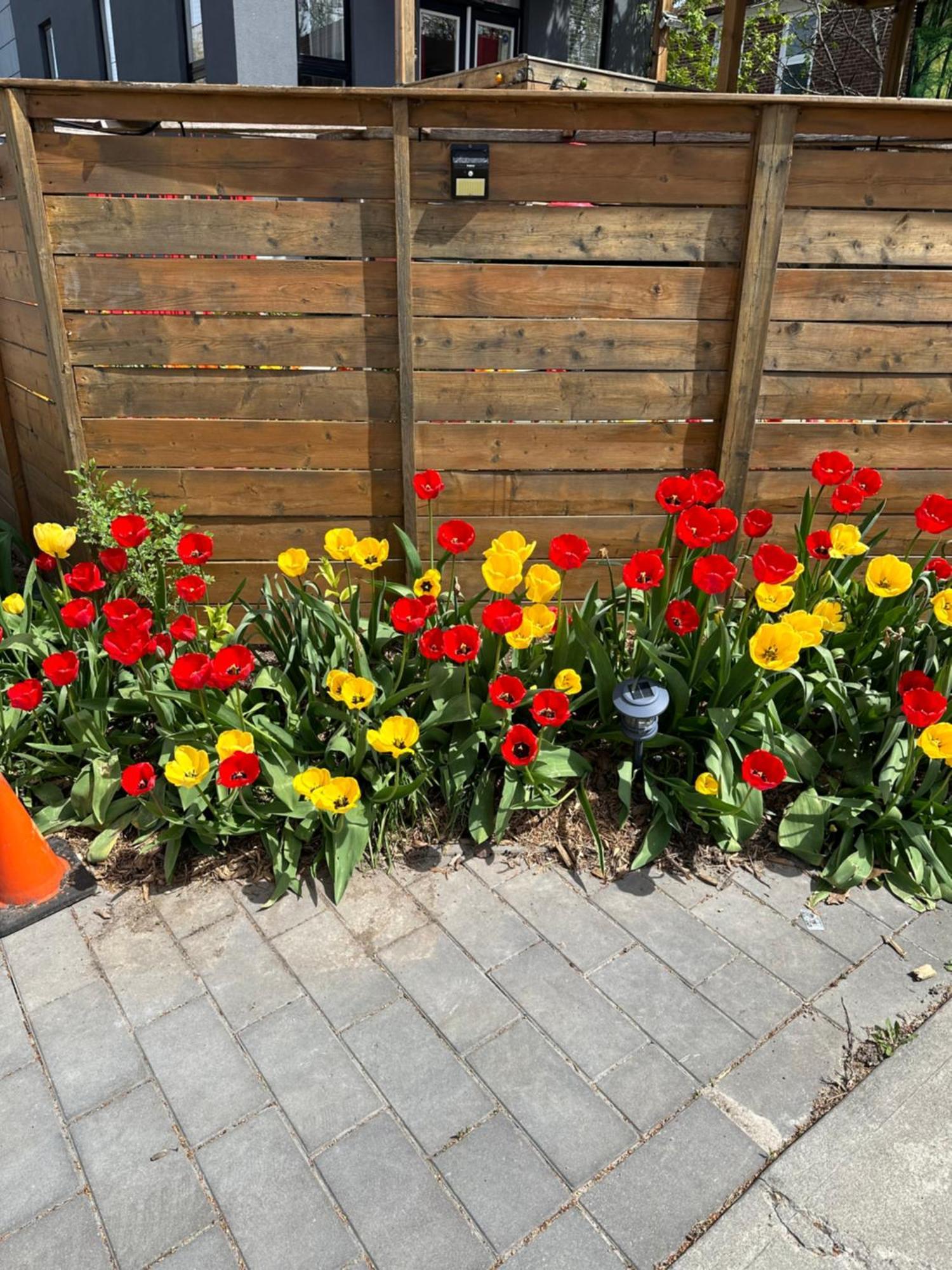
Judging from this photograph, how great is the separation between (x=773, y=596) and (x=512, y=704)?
89cm

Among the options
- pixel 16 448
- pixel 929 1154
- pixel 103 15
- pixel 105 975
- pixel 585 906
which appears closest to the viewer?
pixel 929 1154

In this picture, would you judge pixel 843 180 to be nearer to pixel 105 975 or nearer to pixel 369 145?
pixel 369 145

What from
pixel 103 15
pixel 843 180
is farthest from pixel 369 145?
pixel 103 15

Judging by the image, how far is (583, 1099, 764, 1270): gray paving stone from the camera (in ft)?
6.20

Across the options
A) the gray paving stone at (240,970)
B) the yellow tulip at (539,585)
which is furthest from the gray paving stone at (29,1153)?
the yellow tulip at (539,585)

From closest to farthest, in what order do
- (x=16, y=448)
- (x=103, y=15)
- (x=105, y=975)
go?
(x=105, y=975), (x=16, y=448), (x=103, y=15)

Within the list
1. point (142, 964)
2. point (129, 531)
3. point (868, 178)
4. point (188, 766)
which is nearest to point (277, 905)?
point (142, 964)

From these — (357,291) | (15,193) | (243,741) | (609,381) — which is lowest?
(243,741)

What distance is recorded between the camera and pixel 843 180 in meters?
3.64

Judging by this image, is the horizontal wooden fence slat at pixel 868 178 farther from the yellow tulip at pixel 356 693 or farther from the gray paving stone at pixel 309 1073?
the gray paving stone at pixel 309 1073

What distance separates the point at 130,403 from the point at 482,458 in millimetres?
1526

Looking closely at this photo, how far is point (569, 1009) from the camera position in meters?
2.44

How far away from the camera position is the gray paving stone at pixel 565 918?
2637 mm

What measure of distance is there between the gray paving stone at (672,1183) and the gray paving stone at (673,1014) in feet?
0.53
